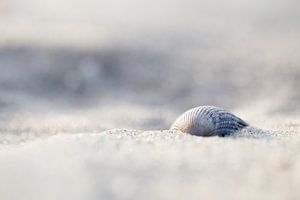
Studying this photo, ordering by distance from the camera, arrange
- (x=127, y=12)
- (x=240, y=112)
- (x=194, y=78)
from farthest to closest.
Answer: (x=127, y=12)
(x=194, y=78)
(x=240, y=112)

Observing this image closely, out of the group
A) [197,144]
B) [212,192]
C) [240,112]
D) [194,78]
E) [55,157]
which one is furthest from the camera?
[194,78]

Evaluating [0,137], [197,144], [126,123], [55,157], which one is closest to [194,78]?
[126,123]

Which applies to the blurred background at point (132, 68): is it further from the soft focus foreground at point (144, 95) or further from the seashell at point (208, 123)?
the seashell at point (208, 123)

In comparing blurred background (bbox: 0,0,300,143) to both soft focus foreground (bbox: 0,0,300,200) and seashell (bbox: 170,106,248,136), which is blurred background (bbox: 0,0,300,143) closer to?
soft focus foreground (bbox: 0,0,300,200)

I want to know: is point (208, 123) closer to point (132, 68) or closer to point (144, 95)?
point (144, 95)

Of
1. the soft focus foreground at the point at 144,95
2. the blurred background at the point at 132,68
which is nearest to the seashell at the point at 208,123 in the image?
the soft focus foreground at the point at 144,95

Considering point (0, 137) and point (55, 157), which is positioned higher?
point (0, 137)

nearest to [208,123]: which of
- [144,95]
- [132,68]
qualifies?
[144,95]

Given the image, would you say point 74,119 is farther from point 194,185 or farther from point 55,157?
point 194,185
